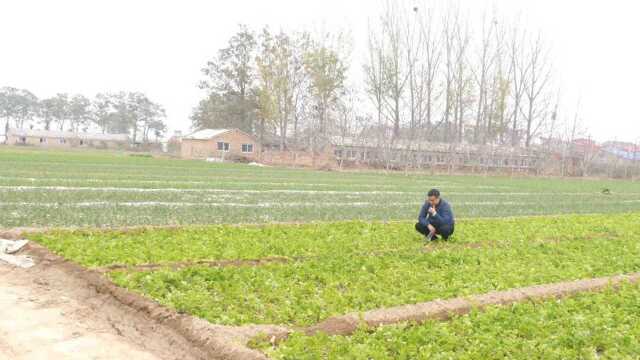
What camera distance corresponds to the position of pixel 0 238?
1061 cm

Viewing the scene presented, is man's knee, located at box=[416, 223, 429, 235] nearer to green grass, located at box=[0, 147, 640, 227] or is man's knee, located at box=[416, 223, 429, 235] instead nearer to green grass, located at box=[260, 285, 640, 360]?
green grass, located at box=[0, 147, 640, 227]

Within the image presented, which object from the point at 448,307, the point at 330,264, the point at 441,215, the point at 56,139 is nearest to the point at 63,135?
the point at 56,139

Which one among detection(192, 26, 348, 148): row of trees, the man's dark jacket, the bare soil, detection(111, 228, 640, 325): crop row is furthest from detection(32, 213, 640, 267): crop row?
detection(192, 26, 348, 148): row of trees

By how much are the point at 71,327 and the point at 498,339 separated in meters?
4.97

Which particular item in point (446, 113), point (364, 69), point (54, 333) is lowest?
point (54, 333)

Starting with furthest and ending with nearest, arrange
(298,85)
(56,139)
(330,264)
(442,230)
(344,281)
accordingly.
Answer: (56,139) → (298,85) → (442,230) → (330,264) → (344,281)

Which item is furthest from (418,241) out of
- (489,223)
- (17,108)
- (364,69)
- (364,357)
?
(17,108)

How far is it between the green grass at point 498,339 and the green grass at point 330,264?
925 millimetres

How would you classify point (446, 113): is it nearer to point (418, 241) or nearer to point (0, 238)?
point (418, 241)

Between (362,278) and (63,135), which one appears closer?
(362,278)

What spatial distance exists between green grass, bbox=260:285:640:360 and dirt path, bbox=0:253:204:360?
140cm

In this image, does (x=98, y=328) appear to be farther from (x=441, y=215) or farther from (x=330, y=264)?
(x=441, y=215)

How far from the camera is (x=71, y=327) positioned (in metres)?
6.60

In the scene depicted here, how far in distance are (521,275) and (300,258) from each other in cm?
399
